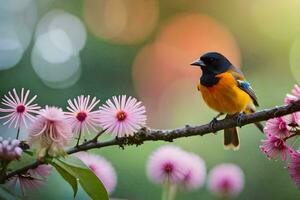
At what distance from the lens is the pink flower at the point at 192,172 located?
3.20 feet

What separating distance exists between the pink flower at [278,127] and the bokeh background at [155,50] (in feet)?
3.69

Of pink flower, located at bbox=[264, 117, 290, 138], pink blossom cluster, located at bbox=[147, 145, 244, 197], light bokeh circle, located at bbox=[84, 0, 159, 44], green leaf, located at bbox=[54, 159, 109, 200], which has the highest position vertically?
light bokeh circle, located at bbox=[84, 0, 159, 44]

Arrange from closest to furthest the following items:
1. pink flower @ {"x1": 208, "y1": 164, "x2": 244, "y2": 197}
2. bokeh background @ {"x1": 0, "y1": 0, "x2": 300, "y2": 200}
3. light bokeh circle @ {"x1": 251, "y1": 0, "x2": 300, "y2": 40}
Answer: pink flower @ {"x1": 208, "y1": 164, "x2": 244, "y2": 197} → bokeh background @ {"x1": 0, "y1": 0, "x2": 300, "y2": 200} → light bokeh circle @ {"x1": 251, "y1": 0, "x2": 300, "y2": 40}

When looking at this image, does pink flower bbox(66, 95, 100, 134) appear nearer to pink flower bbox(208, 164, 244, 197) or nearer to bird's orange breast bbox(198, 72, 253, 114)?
pink flower bbox(208, 164, 244, 197)

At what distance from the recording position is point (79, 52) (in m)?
3.51

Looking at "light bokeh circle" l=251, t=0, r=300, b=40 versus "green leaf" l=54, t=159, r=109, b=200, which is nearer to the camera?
"green leaf" l=54, t=159, r=109, b=200

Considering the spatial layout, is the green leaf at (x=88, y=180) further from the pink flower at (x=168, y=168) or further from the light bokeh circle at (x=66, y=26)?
the light bokeh circle at (x=66, y=26)

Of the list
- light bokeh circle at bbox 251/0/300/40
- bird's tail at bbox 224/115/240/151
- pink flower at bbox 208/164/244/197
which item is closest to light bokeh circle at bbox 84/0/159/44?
light bokeh circle at bbox 251/0/300/40

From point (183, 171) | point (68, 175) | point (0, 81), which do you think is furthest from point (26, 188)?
point (0, 81)

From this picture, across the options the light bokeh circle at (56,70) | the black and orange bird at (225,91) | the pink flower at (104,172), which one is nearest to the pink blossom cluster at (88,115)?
the pink flower at (104,172)

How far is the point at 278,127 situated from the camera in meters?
0.76

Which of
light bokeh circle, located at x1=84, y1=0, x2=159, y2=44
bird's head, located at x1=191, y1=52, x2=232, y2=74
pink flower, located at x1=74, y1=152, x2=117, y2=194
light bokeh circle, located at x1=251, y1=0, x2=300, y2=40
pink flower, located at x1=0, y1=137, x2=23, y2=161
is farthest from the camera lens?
light bokeh circle, located at x1=84, y1=0, x2=159, y2=44

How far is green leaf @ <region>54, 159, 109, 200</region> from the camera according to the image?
65 cm

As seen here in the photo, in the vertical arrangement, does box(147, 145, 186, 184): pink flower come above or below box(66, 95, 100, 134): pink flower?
above
